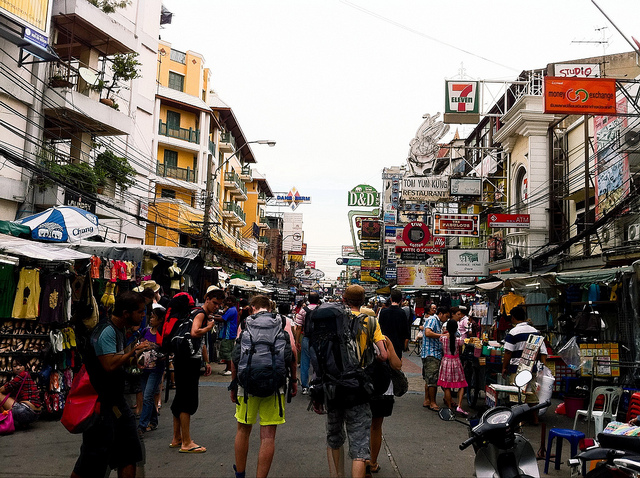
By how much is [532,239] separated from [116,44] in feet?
60.4

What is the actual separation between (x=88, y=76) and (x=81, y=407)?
17.8 metres

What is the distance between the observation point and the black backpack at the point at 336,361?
490 centimetres

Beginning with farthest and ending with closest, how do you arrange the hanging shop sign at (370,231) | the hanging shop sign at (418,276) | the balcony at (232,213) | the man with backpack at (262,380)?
the hanging shop sign at (370,231), the balcony at (232,213), the hanging shop sign at (418,276), the man with backpack at (262,380)

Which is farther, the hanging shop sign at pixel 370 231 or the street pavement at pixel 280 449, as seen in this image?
the hanging shop sign at pixel 370 231

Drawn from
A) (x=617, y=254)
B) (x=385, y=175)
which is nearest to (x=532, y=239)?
(x=617, y=254)

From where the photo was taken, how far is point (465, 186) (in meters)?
26.6

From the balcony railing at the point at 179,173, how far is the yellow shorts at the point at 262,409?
1392 inches

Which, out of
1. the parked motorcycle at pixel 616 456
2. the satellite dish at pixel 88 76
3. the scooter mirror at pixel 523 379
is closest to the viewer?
the parked motorcycle at pixel 616 456

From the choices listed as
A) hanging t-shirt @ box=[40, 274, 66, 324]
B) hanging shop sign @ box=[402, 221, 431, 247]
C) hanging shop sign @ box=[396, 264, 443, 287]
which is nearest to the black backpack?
hanging t-shirt @ box=[40, 274, 66, 324]

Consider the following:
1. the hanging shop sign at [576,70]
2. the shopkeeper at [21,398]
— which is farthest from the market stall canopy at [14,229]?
the hanging shop sign at [576,70]

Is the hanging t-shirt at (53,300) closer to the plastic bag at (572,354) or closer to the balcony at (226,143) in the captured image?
the plastic bag at (572,354)

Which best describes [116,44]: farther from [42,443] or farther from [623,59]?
[623,59]

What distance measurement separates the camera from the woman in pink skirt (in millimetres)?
9523

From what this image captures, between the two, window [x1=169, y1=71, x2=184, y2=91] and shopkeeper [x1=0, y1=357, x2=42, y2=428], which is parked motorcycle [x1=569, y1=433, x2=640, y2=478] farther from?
window [x1=169, y1=71, x2=184, y2=91]
